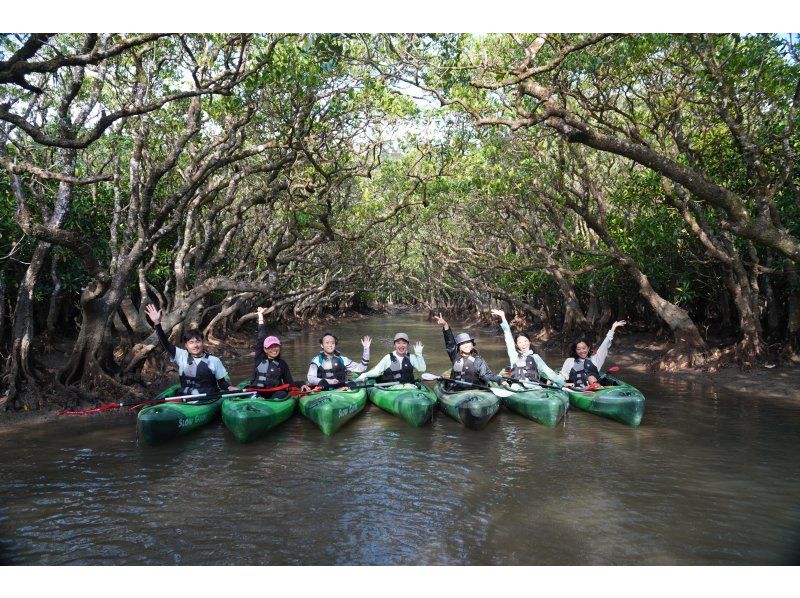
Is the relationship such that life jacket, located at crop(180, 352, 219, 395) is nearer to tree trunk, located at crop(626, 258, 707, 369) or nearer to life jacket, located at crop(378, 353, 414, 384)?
life jacket, located at crop(378, 353, 414, 384)

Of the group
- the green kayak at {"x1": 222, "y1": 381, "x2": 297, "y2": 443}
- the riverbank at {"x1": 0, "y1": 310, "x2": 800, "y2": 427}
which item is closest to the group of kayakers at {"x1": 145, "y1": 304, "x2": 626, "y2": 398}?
the green kayak at {"x1": 222, "y1": 381, "x2": 297, "y2": 443}

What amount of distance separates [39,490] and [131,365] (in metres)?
5.27

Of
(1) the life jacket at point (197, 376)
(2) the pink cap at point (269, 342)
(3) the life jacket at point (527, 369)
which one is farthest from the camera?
(3) the life jacket at point (527, 369)

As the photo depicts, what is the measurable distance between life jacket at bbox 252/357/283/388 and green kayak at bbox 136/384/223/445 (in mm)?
1008

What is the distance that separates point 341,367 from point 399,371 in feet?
3.74

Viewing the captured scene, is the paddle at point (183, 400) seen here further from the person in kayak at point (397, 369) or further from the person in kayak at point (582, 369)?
the person in kayak at point (582, 369)

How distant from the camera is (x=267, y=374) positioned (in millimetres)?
10227

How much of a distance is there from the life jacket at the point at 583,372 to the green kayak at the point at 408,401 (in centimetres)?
287

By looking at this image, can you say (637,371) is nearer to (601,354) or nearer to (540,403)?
(601,354)

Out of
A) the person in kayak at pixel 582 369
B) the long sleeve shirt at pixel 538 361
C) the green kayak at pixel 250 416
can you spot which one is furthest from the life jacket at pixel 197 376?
the person in kayak at pixel 582 369

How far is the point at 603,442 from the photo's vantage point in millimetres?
8938

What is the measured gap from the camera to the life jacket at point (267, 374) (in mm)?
10219

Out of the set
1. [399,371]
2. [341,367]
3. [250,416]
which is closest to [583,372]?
[399,371]
